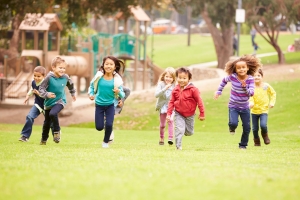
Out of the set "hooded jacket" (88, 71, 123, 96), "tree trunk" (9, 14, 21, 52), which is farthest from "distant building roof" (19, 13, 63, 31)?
"hooded jacket" (88, 71, 123, 96)

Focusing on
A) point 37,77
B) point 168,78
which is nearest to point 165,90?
point 168,78

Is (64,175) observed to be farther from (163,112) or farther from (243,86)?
(163,112)

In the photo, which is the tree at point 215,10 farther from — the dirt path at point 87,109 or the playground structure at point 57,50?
the dirt path at point 87,109

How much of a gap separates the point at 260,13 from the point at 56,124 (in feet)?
84.3

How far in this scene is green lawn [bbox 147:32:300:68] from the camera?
189 ft

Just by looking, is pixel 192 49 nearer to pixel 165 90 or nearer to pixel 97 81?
pixel 165 90

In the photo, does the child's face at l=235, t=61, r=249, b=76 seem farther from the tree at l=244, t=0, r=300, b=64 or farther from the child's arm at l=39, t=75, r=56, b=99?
the tree at l=244, t=0, r=300, b=64

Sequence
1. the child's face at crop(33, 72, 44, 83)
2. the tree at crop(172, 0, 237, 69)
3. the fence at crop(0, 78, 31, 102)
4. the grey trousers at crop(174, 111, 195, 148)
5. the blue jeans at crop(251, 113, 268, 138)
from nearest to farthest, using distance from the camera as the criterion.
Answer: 1. the grey trousers at crop(174, 111, 195, 148)
2. the child's face at crop(33, 72, 44, 83)
3. the blue jeans at crop(251, 113, 268, 138)
4. the fence at crop(0, 78, 31, 102)
5. the tree at crop(172, 0, 237, 69)

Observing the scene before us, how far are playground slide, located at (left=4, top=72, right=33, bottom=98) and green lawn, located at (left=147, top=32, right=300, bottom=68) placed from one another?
18.2 meters

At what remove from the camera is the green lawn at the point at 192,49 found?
189 ft

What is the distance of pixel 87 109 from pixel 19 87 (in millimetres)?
3400

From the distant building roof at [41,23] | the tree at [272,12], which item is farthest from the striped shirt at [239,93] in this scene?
the tree at [272,12]

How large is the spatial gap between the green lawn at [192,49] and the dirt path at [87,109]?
1102 centimetres

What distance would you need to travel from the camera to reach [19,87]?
33219mm
